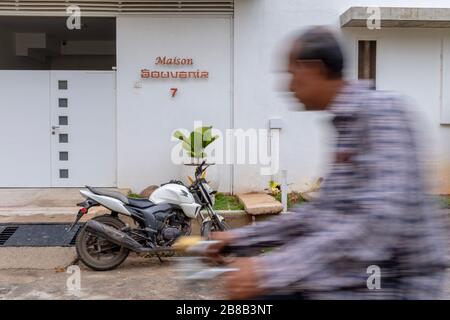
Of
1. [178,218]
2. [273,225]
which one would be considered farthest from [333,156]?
[178,218]

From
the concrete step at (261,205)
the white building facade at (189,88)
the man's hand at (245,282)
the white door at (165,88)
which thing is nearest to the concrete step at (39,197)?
the white building facade at (189,88)

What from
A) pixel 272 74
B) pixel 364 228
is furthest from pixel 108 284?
pixel 272 74

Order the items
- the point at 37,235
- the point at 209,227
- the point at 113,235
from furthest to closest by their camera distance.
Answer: the point at 37,235, the point at 209,227, the point at 113,235

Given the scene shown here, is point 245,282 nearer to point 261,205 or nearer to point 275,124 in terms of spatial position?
point 261,205

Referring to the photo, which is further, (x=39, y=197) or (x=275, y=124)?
(x=275, y=124)

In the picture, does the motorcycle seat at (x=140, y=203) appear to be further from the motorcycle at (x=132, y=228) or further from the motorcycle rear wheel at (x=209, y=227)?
the motorcycle rear wheel at (x=209, y=227)

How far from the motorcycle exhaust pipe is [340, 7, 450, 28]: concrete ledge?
17.4 feet

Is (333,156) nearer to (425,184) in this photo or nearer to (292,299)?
(425,184)

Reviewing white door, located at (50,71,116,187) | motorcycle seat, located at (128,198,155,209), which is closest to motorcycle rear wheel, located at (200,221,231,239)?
motorcycle seat, located at (128,198,155,209)

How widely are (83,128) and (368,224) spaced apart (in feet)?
28.3

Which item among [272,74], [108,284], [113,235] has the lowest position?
[108,284]

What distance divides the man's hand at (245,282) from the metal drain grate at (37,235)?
18.1 ft

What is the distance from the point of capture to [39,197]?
903 centimetres
